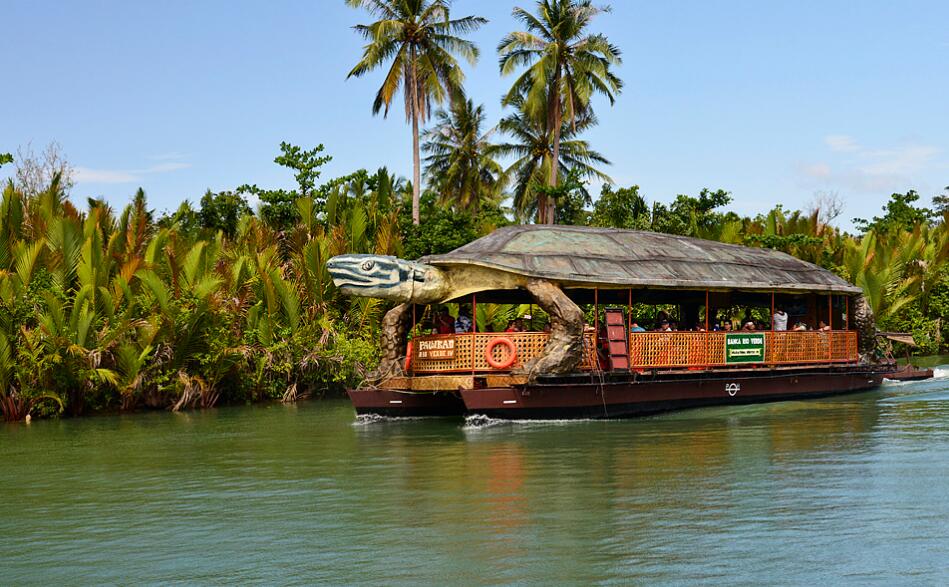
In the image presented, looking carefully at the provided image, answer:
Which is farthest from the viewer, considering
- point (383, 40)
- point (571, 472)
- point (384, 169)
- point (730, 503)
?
point (383, 40)

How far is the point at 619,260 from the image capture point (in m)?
17.2

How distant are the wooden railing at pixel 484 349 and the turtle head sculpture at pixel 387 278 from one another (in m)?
0.75

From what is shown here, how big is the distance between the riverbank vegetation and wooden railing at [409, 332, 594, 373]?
6651 millimetres

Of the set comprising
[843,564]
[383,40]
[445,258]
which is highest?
[383,40]

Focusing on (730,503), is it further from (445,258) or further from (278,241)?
(278,241)

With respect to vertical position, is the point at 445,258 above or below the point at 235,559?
above

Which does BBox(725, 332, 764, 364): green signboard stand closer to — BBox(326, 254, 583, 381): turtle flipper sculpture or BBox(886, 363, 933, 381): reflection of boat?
BBox(326, 254, 583, 381): turtle flipper sculpture

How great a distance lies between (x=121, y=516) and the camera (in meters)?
10.3

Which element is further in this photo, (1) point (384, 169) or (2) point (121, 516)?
(1) point (384, 169)

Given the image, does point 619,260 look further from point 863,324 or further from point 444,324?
point 863,324

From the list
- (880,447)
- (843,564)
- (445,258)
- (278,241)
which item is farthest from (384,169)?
(843,564)

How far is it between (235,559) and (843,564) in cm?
445

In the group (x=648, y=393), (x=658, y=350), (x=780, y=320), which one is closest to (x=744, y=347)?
(x=780, y=320)

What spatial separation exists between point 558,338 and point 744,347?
424 centimetres
